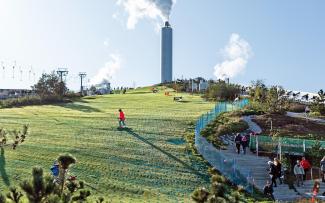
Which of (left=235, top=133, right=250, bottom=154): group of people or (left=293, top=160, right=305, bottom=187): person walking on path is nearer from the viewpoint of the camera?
(left=293, top=160, right=305, bottom=187): person walking on path

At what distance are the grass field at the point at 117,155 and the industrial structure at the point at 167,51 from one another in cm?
14336

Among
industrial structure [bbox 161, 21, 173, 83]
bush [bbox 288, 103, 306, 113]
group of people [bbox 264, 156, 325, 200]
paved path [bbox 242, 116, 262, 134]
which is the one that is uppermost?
industrial structure [bbox 161, 21, 173, 83]

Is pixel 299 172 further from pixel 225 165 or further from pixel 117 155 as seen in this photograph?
pixel 117 155

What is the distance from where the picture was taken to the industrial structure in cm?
19000

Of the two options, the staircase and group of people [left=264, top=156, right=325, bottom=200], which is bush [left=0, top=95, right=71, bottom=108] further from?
group of people [left=264, top=156, right=325, bottom=200]

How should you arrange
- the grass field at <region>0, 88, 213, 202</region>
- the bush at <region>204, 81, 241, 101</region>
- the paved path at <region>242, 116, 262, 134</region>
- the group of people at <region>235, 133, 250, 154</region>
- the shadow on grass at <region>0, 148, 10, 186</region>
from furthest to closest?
the bush at <region>204, 81, 241, 101</region>
the paved path at <region>242, 116, 262, 134</region>
the group of people at <region>235, 133, 250, 154</region>
the grass field at <region>0, 88, 213, 202</region>
the shadow on grass at <region>0, 148, 10, 186</region>

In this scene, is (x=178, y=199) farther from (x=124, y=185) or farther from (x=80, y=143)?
(x=80, y=143)

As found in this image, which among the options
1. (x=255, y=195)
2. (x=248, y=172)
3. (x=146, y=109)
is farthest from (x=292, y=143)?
(x=146, y=109)

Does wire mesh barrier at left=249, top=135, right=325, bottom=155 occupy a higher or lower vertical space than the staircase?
higher

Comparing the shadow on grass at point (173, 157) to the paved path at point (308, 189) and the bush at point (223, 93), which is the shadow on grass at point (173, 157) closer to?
the paved path at point (308, 189)

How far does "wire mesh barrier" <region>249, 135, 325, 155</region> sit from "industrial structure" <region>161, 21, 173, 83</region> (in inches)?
6106

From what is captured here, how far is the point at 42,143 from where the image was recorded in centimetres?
3256

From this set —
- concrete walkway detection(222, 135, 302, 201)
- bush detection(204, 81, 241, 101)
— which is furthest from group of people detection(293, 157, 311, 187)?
bush detection(204, 81, 241, 101)

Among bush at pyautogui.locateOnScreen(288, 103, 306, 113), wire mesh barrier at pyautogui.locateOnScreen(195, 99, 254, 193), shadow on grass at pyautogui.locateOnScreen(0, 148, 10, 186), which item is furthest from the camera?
bush at pyautogui.locateOnScreen(288, 103, 306, 113)
